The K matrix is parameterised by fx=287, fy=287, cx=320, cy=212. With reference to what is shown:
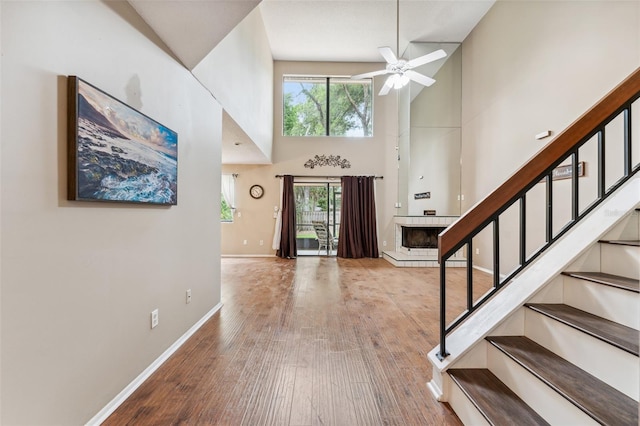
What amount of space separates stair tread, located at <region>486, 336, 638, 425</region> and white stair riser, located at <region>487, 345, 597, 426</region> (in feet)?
0.10

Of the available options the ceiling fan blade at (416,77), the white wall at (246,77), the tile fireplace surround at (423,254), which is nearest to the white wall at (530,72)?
the tile fireplace surround at (423,254)

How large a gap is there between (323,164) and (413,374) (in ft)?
18.7

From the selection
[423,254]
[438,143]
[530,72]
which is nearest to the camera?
[530,72]

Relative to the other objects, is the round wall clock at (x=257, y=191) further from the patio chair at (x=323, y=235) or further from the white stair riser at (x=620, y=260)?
the white stair riser at (x=620, y=260)

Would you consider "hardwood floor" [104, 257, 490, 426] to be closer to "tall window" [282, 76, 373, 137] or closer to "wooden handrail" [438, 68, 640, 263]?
"wooden handrail" [438, 68, 640, 263]

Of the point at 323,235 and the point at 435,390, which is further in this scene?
the point at 323,235

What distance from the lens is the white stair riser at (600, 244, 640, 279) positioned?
4.77 ft

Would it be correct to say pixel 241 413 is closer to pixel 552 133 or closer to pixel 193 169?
pixel 193 169

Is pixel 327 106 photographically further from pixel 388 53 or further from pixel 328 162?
pixel 388 53

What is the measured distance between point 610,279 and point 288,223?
5.98 m

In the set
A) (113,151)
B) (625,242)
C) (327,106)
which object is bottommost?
(625,242)

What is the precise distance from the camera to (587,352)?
4.10 feet

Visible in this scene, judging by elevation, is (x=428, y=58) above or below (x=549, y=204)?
above

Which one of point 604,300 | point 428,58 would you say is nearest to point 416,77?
point 428,58
